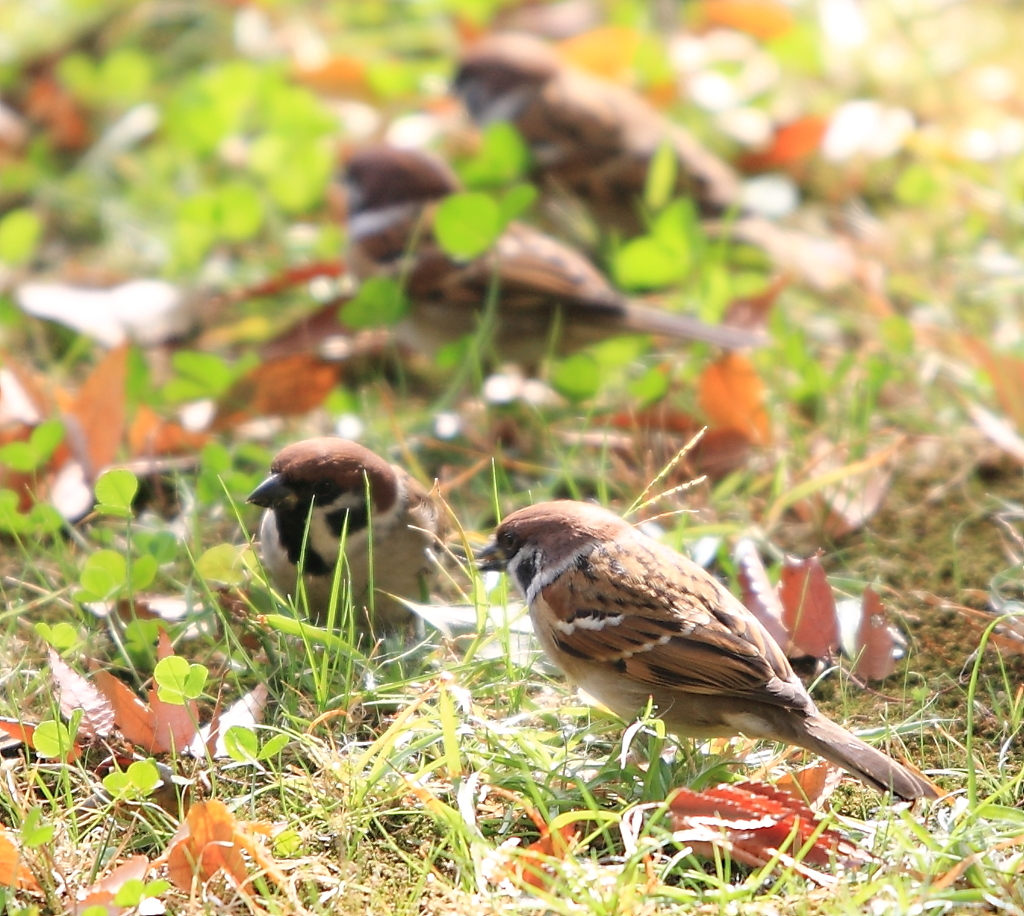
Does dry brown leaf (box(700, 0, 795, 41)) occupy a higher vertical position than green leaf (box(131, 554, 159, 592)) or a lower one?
lower

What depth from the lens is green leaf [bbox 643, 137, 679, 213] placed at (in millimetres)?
5133

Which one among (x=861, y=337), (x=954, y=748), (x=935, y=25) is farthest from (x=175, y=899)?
(x=935, y=25)

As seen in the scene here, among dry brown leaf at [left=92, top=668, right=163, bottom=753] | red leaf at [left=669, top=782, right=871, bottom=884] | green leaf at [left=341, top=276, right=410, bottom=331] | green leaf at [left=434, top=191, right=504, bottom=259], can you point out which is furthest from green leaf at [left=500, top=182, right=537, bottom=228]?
red leaf at [left=669, top=782, right=871, bottom=884]

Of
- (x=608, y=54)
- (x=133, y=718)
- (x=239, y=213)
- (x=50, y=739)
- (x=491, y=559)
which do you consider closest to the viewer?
(x=50, y=739)

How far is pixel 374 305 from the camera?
4.25 meters

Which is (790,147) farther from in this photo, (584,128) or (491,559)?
(491,559)

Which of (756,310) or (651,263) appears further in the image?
(651,263)

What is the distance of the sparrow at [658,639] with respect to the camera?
248cm

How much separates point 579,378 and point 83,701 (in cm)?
190

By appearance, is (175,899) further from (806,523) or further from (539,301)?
(539,301)

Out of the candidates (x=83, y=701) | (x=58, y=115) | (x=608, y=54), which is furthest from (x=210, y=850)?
(x=608, y=54)

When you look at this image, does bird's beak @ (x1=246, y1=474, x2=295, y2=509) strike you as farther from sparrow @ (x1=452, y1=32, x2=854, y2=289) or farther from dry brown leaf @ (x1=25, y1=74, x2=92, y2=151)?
dry brown leaf @ (x1=25, y1=74, x2=92, y2=151)

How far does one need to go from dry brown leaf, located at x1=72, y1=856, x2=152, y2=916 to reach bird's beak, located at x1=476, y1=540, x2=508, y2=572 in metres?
0.95

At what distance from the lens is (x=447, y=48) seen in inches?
264
